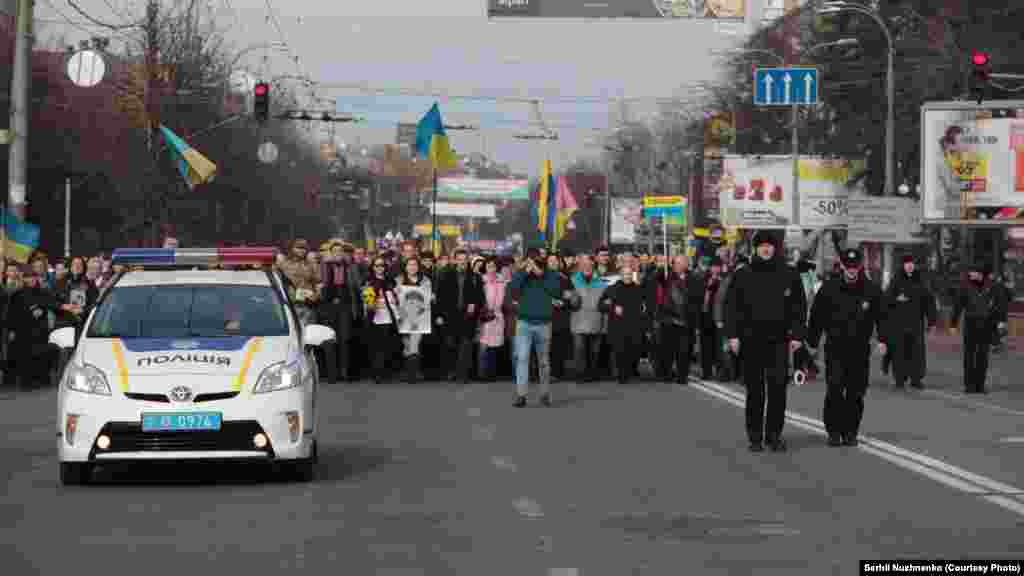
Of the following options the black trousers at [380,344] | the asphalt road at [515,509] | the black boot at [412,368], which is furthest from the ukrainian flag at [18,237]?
the asphalt road at [515,509]

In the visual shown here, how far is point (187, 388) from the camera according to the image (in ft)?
44.2

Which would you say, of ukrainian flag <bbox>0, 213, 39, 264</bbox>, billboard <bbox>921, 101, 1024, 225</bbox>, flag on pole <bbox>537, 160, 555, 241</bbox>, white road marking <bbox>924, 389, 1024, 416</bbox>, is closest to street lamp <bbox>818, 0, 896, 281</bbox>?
billboard <bbox>921, 101, 1024, 225</bbox>

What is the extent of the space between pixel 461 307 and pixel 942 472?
13.4m

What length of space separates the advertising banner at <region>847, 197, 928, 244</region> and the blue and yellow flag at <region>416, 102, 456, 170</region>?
10345mm

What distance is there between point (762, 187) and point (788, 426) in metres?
44.9

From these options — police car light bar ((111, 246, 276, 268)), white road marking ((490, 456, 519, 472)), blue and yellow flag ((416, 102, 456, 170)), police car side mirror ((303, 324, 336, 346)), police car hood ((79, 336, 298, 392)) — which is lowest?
white road marking ((490, 456, 519, 472))

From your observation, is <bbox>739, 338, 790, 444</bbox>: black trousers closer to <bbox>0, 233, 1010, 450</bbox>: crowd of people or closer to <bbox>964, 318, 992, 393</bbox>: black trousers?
<bbox>0, 233, 1010, 450</bbox>: crowd of people

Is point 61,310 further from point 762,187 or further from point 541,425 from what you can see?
point 762,187

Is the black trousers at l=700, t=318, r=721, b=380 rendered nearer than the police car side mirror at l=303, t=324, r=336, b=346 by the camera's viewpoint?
No

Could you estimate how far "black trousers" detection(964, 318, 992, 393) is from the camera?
26.5m

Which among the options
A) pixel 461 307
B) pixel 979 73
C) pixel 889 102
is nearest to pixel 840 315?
pixel 461 307

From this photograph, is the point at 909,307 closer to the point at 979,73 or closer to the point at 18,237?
the point at 979,73

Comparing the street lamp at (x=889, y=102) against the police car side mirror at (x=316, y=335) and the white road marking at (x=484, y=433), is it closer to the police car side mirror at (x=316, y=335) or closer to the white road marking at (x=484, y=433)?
the white road marking at (x=484, y=433)

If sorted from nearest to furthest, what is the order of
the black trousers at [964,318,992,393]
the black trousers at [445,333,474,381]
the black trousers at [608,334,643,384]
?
1. the black trousers at [964,318,992,393]
2. the black trousers at [608,334,643,384]
3. the black trousers at [445,333,474,381]
